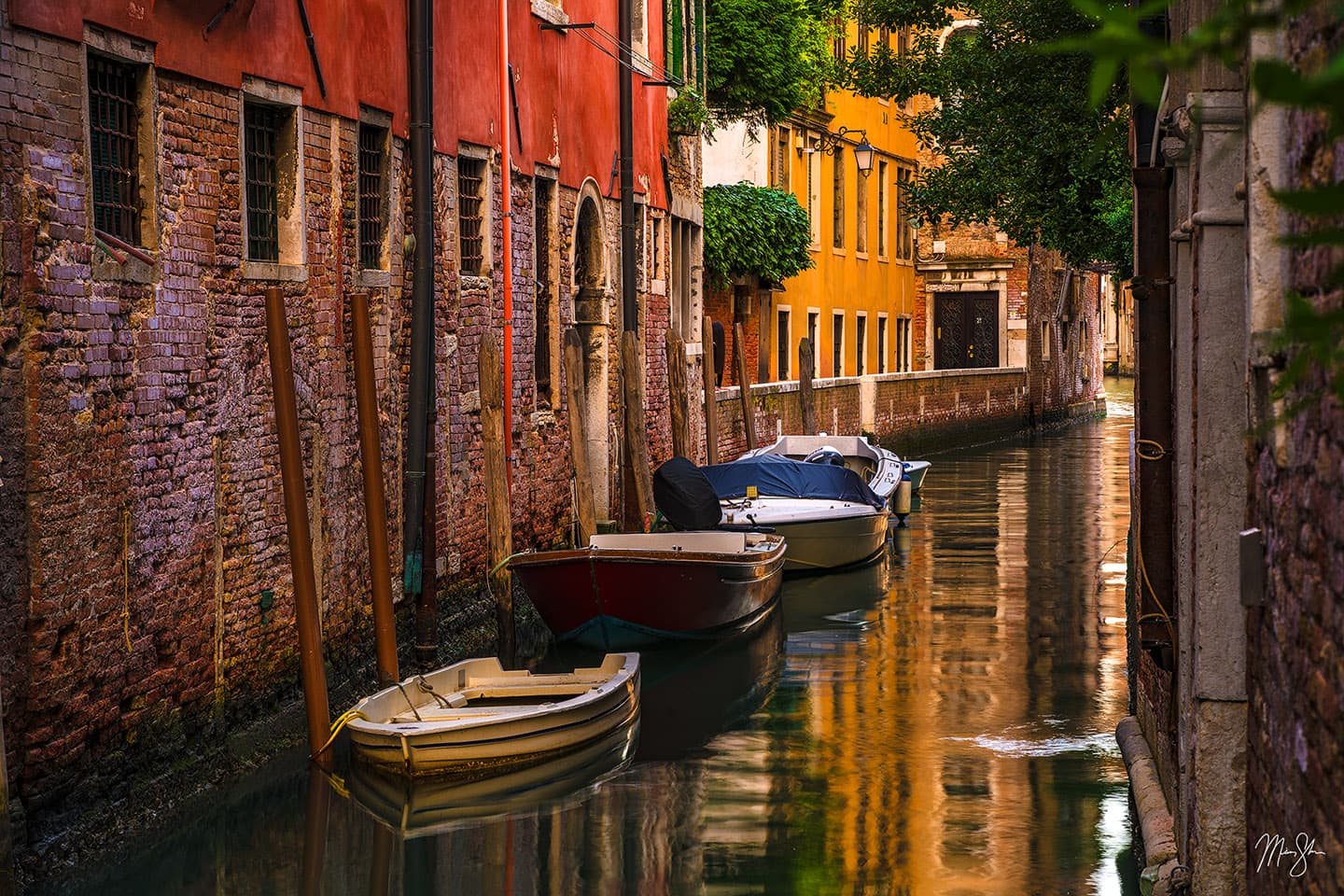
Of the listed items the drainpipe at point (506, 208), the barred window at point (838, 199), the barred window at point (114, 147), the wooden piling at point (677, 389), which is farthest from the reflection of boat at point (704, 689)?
the barred window at point (838, 199)

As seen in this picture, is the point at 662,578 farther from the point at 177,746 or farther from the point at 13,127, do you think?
the point at 13,127

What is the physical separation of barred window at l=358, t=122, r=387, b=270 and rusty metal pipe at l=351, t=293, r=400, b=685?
154cm

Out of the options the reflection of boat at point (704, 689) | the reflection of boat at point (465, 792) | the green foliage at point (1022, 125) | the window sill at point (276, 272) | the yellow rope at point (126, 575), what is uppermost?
the green foliage at point (1022, 125)

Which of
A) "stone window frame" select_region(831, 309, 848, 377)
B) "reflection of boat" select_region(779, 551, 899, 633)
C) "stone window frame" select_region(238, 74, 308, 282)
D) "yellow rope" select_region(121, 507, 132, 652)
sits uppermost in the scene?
"stone window frame" select_region(238, 74, 308, 282)

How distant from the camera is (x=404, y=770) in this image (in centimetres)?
828

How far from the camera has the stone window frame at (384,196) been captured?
10234 mm

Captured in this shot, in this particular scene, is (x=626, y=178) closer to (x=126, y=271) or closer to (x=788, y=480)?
(x=788, y=480)

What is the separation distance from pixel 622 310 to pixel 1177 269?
1076 centimetres

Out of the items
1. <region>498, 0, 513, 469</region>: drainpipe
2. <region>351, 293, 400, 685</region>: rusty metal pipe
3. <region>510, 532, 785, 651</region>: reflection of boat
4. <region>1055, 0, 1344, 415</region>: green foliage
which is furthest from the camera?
<region>498, 0, 513, 469</region>: drainpipe

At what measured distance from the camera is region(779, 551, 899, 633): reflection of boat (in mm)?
14375

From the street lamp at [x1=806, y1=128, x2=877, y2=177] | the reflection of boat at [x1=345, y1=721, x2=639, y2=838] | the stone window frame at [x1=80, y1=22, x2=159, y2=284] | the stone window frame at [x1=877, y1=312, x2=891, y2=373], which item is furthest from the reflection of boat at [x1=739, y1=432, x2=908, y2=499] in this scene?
the stone window frame at [x1=877, y1=312, x2=891, y2=373]

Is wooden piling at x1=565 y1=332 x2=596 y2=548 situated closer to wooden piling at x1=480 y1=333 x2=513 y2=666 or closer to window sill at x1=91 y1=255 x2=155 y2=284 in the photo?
wooden piling at x1=480 y1=333 x2=513 y2=666

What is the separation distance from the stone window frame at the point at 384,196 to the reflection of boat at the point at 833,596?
16.2 ft

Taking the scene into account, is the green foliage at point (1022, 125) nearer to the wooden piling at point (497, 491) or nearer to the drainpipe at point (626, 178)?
the drainpipe at point (626, 178)
